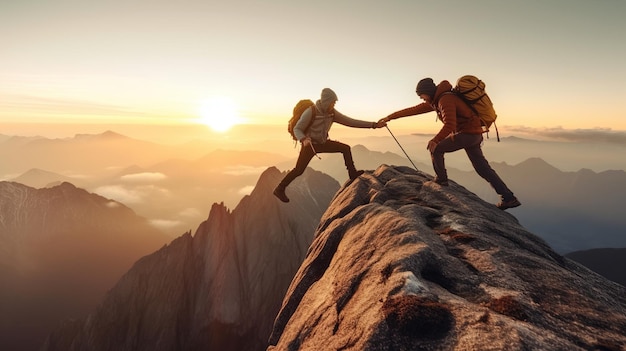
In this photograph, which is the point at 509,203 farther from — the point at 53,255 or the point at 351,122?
the point at 53,255

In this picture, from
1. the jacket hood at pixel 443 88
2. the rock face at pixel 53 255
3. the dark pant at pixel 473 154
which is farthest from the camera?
the rock face at pixel 53 255

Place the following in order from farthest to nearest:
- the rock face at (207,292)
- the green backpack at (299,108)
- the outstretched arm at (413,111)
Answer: the rock face at (207,292) → the green backpack at (299,108) → the outstretched arm at (413,111)

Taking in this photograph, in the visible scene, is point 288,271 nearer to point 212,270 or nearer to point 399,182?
point 212,270

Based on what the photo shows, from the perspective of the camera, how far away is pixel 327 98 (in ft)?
47.8

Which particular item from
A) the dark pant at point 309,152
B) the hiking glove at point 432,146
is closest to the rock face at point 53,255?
the dark pant at point 309,152

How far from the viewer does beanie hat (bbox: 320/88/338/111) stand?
1453 centimetres

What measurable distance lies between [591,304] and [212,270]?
69.6 m

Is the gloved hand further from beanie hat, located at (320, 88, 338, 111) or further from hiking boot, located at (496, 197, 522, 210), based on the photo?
hiking boot, located at (496, 197, 522, 210)

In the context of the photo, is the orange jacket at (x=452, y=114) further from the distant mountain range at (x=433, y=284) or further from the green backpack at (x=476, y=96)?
the distant mountain range at (x=433, y=284)

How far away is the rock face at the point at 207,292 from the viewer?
59.6 meters

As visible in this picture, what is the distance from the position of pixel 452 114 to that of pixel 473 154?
2.55 m

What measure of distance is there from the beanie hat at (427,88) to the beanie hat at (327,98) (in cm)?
390

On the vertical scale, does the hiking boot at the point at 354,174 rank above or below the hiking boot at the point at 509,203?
above

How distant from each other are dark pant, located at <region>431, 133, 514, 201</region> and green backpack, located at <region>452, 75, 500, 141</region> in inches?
33.0
